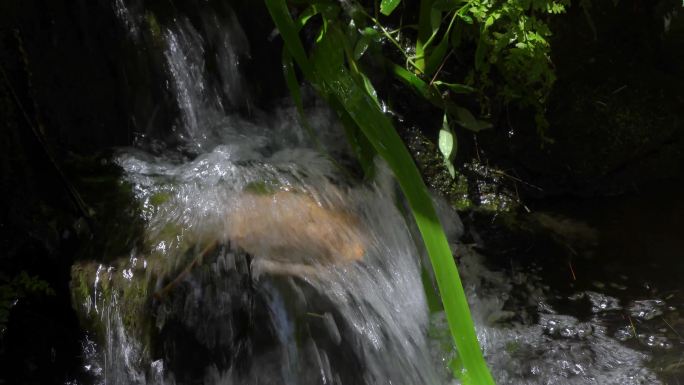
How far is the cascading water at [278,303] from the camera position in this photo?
183 cm

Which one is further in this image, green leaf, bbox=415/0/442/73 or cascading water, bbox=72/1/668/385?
green leaf, bbox=415/0/442/73

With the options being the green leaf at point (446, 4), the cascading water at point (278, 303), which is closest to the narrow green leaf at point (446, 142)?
the cascading water at point (278, 303)

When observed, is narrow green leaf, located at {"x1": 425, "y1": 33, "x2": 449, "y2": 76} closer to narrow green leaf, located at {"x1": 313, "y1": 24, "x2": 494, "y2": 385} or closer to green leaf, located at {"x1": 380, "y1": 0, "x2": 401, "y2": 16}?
green leaf, located at {"x1": 380, "y1": 0, "x2": 401, "y2": 16}

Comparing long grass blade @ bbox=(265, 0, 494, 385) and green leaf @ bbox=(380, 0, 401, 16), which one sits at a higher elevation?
green leaf @ bbox=(380, 0, 401, 16)

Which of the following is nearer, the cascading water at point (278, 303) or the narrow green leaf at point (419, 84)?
the cascading water at point (278, 303)

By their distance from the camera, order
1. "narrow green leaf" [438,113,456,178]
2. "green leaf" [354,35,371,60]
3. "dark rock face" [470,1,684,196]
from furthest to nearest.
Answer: "dark rock face" [470,1,684,196]
"narrow green leaf" [438,113,456,178]
"green leaf" [354,35,371,60]

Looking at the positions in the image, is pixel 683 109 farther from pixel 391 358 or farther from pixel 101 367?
pixel 101 367

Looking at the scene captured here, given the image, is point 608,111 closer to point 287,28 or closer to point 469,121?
point 469,121

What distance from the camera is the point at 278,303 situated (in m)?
1.83

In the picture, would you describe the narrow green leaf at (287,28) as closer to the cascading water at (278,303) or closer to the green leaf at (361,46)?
the green leaf at (361,46)

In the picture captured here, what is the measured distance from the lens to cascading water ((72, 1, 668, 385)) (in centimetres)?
183

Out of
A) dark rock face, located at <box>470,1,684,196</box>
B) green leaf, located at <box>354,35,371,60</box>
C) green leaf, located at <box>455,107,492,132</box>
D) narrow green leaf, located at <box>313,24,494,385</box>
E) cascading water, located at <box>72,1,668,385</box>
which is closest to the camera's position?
narrow green leaf, located at <box>313,24,494,385</box>

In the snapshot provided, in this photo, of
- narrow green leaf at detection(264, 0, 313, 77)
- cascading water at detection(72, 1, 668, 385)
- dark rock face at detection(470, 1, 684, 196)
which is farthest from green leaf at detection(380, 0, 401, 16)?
dark rock face at detection(470, 1, 684, 196)

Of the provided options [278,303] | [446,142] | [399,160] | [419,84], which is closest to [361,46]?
[419,84]
